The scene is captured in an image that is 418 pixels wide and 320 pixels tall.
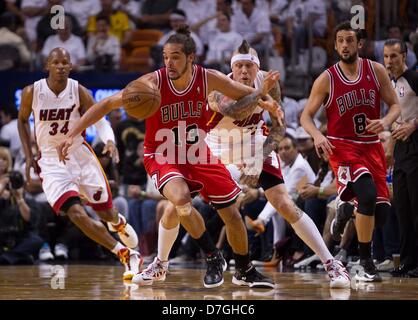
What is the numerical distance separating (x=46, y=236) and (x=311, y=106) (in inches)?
232

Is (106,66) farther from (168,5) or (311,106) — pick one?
(311,106)

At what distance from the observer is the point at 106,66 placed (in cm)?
1375

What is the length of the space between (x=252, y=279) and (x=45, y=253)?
5.71 metres

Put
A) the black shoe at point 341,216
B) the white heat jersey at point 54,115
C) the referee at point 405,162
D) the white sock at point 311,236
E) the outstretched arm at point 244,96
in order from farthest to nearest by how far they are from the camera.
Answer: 1. the white heat jersey at point 54,115
2. the referee at point 405,162
3. the black shoe at point 341,216
4. the white sock at point 311,236
5. the outstretched arm at point 244,96

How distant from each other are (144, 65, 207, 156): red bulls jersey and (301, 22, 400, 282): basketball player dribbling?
109 centimetres

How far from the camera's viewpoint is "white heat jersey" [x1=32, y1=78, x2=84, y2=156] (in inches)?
348

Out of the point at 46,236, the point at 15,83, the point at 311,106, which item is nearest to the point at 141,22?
the point at 15,83

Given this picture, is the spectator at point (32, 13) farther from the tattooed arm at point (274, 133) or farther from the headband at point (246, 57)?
the tattooed arm at point (274, 133)

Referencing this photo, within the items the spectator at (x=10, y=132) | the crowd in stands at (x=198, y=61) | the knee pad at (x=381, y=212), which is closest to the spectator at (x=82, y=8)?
the crowd in stands at (x=198, y=61)

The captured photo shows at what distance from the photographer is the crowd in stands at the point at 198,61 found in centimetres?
1065

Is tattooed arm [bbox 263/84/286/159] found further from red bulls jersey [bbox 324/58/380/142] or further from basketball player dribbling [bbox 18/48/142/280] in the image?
basketball player dribbling [bbox 18/48/142/280]

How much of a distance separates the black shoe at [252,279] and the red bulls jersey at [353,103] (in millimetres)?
1482
